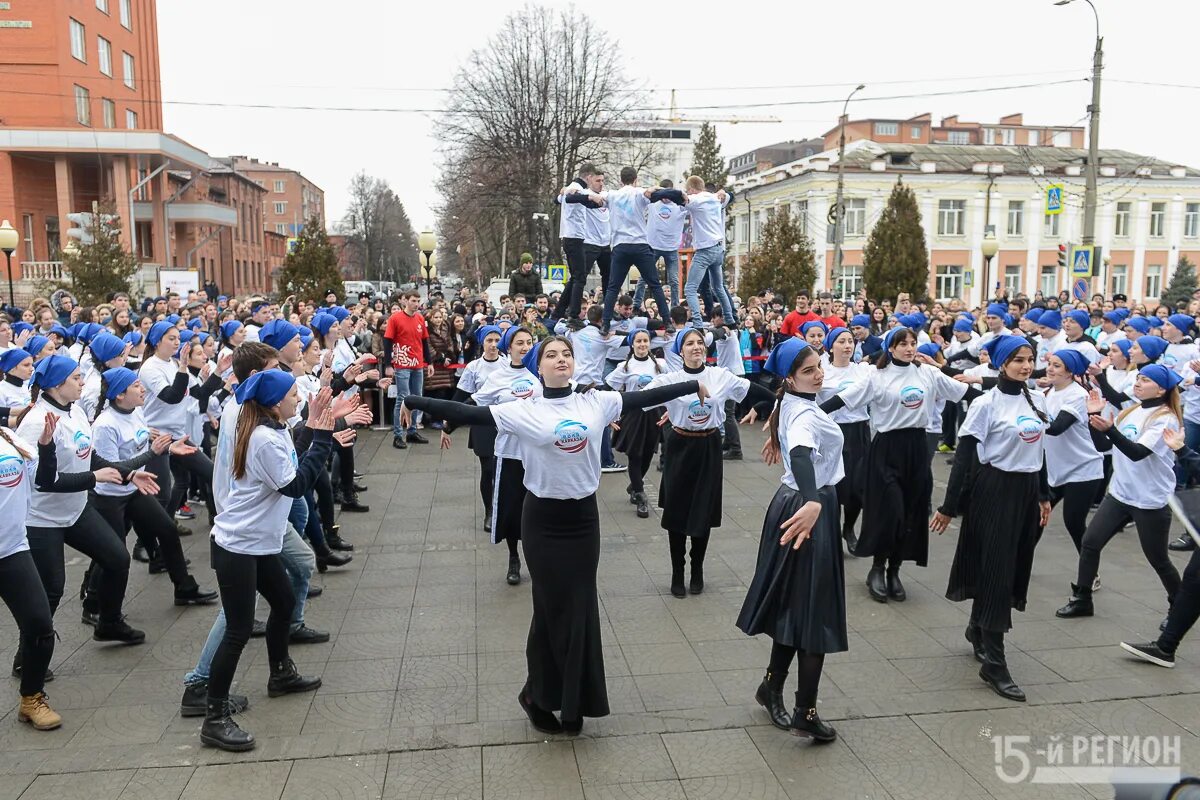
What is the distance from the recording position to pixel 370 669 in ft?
19.3

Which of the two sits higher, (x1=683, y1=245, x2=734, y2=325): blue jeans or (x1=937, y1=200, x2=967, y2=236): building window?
(x1=937, y1=200, x2=967, y2=236): building window

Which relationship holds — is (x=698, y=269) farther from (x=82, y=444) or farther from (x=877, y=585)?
(x=82, y=444)

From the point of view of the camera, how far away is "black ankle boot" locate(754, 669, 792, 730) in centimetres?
499

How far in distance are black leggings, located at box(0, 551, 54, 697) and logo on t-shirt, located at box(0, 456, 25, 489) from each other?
40cm

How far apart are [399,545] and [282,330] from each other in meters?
3.16

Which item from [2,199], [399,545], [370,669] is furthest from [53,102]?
[370,669]

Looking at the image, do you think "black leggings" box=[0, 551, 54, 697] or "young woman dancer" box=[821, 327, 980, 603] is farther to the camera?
→ "young woman dancer" box=[821, 327, 980, 603]

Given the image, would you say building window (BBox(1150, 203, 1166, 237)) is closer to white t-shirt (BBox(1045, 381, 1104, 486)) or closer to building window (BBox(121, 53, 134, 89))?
white t-shirt (BBox(1045, 381, 1104, 486))

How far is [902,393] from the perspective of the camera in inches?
281

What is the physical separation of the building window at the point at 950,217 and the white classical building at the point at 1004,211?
2.3 inches

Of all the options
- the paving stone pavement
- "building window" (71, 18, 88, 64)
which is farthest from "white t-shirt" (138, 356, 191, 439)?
"building window" (71, 18, 88, 64)

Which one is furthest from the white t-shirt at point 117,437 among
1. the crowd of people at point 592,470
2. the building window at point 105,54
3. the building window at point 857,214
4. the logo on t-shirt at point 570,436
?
the building window at point 857,214

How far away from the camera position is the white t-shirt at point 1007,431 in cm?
557

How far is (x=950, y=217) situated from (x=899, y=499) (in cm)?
5095
